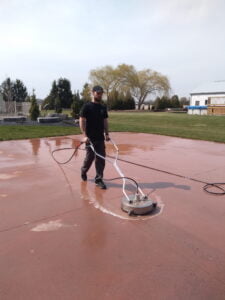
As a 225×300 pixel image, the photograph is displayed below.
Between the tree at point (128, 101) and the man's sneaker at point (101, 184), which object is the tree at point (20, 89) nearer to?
the tree at point (128, 101)

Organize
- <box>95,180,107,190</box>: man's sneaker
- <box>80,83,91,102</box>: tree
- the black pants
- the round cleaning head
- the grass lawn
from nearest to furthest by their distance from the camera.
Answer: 1. the round cleaning head
2. <box>95,180,107,190</box>: man's sneaker
3. the black pants
4. the grass lawn
5. <box>80,83,91,102</box>: tree

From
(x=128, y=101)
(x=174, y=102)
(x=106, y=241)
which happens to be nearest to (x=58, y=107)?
(x=128, y=101)

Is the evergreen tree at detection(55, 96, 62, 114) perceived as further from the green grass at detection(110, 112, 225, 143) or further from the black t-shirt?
the black t-shirt

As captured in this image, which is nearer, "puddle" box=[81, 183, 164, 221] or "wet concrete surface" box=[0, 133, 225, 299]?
"wet concrete surface" box=[0, 133, 225, 299]

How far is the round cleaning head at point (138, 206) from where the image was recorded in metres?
2.82

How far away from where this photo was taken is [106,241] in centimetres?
229

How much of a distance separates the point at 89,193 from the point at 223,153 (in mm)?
4471

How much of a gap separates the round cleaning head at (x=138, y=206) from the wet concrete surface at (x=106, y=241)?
81mm

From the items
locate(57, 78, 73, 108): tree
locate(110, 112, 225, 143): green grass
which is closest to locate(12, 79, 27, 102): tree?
locate(57, 78, 73, 108): tree

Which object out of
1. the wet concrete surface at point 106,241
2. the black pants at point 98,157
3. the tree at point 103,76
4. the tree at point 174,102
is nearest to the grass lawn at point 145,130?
the wet concrete surface at point 106,241

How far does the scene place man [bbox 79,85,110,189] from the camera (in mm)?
3605

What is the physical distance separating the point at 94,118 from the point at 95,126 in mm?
126

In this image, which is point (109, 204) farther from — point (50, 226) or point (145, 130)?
point (145, 130)

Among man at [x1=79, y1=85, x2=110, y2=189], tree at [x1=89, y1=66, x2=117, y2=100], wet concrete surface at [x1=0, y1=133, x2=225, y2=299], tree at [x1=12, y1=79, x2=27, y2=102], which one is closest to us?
wet concrete surface at [x1=0, y1=133, x2=225, y2=299]
